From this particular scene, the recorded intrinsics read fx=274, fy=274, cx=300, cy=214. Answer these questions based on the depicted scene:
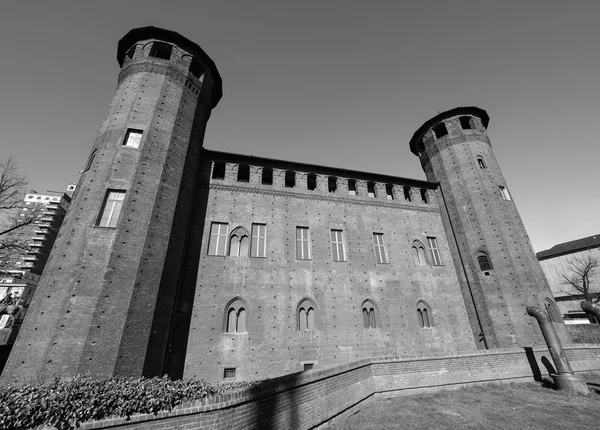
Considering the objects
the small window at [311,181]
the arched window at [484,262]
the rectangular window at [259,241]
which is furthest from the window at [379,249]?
the rectangular window at [259,241]

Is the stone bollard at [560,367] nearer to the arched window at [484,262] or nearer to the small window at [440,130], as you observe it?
the arched window at [484,262]

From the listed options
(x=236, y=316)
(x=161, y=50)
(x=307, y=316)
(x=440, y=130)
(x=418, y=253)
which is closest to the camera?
(x=236, y=316)

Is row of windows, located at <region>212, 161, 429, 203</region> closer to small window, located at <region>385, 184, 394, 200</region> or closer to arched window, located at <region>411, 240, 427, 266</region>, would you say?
small window, located at <region>385, 184, 394, 200</region>

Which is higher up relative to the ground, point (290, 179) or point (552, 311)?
point (290, 179)

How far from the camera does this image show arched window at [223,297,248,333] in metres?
13.4

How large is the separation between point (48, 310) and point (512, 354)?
19953 millimetres

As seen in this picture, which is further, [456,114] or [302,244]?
[456,114]

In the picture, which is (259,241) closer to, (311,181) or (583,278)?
(311,181)

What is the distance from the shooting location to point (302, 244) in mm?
16438

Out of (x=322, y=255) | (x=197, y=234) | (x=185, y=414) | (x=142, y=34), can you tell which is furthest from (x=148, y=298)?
Answer: (x=142, y=34)

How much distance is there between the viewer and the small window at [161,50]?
15.8m

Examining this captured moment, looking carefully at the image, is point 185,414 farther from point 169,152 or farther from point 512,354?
point 512,354

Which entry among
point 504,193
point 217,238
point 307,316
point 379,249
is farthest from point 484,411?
point 504,193

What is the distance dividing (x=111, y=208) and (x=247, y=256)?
21.9 feet
